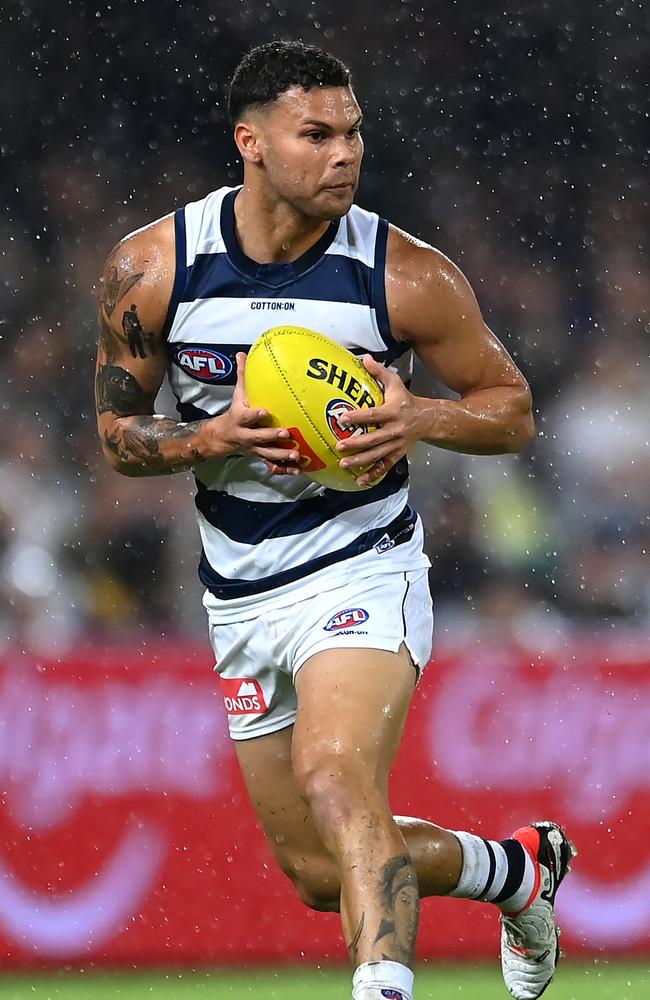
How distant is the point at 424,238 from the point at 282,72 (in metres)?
6.70

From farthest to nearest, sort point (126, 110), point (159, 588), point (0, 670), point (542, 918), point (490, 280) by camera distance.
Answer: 1. point (126, 110)
2. point (490, 280)
3. point (159, 588)
4. point (0, 670)
5. point (542, 918)

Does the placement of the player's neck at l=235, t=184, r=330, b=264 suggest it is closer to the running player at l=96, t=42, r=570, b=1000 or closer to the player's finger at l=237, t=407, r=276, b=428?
the running player at l=96, t=42, r=570, b=1000

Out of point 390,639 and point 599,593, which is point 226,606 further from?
point 599,593

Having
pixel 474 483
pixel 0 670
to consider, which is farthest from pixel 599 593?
pixel 0 670

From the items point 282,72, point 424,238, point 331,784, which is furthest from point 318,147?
point 424,238

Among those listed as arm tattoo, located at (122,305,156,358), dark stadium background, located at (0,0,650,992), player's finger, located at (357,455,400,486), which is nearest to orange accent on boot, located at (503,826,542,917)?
player's finger, located at (357,455,400,486)

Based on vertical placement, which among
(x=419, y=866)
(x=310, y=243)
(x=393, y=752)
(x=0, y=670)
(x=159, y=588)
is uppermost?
(x=310, y=243)

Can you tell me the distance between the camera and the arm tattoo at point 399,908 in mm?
3461

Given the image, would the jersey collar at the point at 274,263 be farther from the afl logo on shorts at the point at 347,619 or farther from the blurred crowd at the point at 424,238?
the blurred crowd at the point at 424,238

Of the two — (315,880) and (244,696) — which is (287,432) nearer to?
(244,696)

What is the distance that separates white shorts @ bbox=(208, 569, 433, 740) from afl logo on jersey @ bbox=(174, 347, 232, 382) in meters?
0.60

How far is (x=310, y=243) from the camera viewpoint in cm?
431

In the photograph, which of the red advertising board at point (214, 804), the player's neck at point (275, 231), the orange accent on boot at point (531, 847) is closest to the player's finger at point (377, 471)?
the player's neck at point (275, 231)

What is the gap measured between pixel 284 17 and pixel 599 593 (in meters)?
4.99
